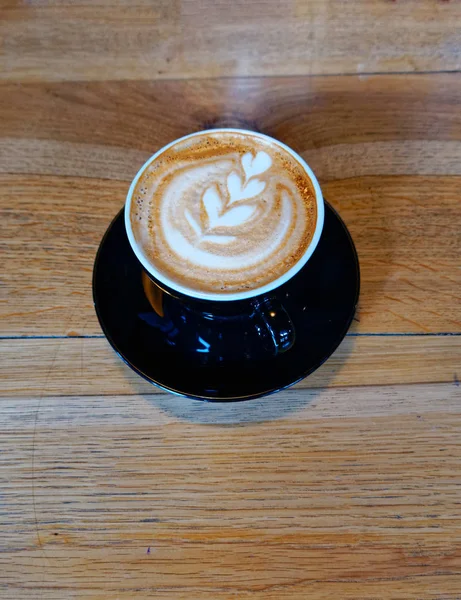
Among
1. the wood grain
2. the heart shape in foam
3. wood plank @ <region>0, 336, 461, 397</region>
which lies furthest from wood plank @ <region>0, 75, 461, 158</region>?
wood plank @ <region>0, 336, 461, 397</region>

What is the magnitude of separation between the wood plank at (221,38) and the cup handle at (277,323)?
0.49 m

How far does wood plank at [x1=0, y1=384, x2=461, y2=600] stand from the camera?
58 centimetres

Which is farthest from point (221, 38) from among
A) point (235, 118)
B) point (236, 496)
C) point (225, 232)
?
point (236, 496)

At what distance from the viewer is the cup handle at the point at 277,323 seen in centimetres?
61

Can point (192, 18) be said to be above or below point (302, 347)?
above

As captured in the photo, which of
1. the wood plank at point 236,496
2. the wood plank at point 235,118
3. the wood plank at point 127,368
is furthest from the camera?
the wood plank at point 235,118

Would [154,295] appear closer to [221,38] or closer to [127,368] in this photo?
[127,368]

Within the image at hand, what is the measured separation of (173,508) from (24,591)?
6.6 inches

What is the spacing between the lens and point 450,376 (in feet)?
2.26

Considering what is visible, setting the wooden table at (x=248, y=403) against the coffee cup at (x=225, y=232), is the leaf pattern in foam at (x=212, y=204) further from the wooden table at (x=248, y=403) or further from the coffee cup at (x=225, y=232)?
the wooden table at (x=248, y=403)

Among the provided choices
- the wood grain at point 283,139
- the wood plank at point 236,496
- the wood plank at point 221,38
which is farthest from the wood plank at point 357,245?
the wood plank at point 221,38

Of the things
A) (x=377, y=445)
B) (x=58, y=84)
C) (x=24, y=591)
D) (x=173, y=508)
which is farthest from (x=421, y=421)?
(x=58, y=84)

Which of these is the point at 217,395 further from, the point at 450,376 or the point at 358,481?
the point at 450,376

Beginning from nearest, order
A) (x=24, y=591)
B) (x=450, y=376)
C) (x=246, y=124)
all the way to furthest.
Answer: (x=24, y=591) → (x=450, y=376) → (x=246, y=124)
